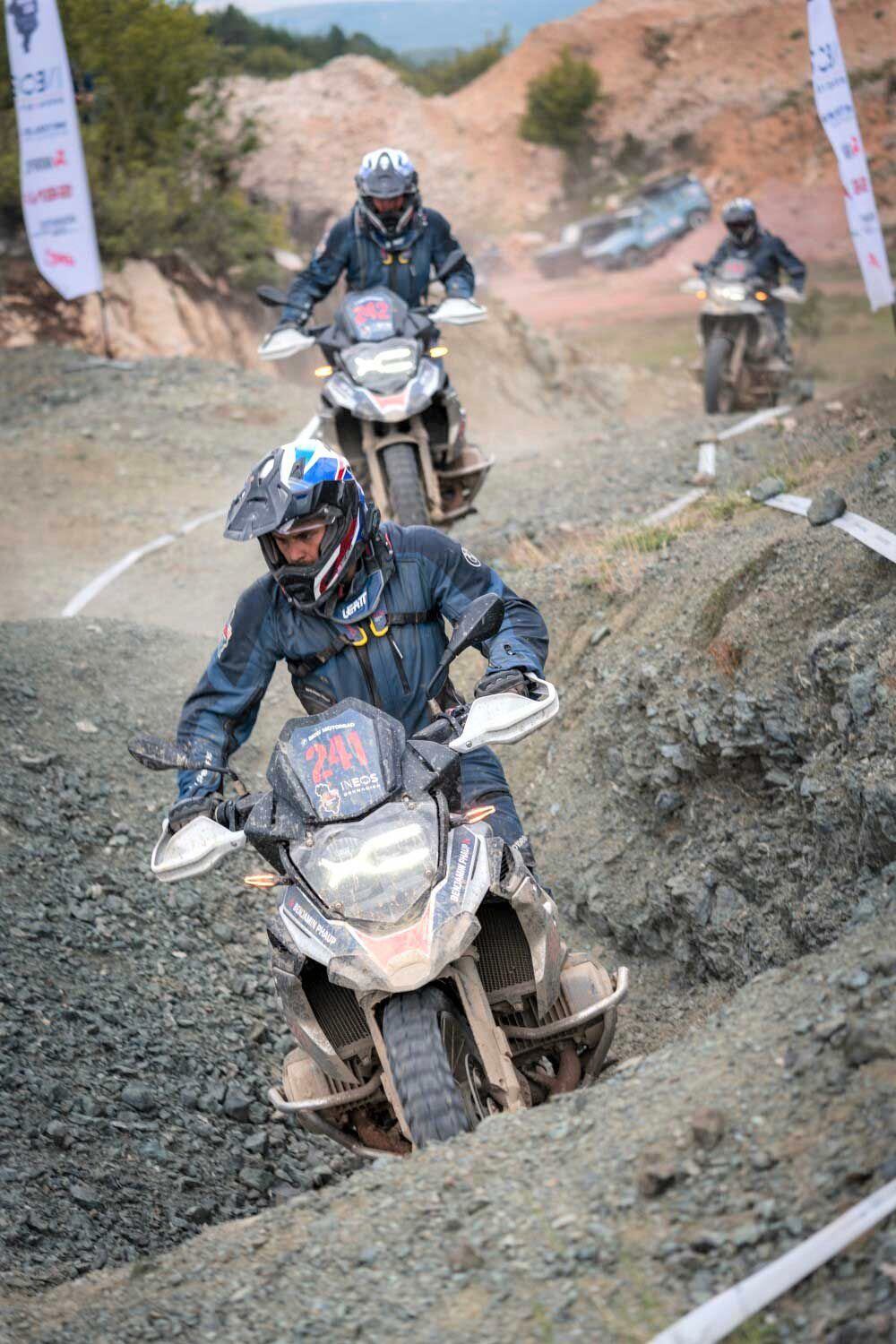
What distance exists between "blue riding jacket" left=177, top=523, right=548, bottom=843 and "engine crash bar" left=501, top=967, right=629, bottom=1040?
633 mm

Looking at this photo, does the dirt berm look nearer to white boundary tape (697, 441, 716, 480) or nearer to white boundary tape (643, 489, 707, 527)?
white boundary tape (643, 489, 707, 527)

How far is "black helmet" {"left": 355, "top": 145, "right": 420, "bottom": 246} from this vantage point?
34.3ft

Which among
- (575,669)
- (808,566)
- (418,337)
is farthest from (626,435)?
(808,566)

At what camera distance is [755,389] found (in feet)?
54.7

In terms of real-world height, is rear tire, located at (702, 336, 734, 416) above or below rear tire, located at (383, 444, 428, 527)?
below

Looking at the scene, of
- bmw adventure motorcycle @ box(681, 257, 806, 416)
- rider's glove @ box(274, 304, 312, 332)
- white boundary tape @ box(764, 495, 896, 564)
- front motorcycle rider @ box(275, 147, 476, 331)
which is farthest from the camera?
bmw adventure motorcycle @ box(681, 257, 806, 416)

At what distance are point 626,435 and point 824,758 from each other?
1102 centimetres

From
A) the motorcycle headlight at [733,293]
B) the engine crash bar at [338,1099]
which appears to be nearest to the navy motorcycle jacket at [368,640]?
the engine crash bar at [338,1099]

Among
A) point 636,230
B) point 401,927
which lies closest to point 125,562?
point 401,927

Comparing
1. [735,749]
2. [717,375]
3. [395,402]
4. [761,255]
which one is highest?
[395,402]

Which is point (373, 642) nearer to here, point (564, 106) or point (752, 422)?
point (752, 422)

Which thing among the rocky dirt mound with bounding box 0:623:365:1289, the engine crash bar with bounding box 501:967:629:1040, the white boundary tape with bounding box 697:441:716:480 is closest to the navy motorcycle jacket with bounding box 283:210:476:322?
the white boundary tape with bounding box 697:441:716:480

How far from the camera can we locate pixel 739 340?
16.6 meters

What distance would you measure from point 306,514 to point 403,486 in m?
4.98
